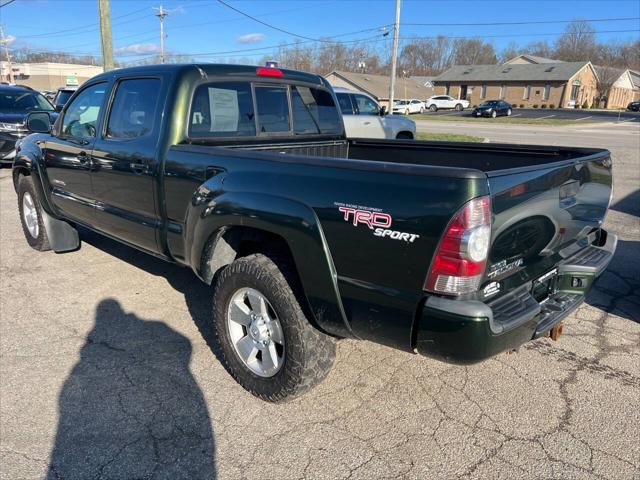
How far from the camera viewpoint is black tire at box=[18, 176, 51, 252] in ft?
17.7

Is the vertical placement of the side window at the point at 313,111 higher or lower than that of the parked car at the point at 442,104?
lower

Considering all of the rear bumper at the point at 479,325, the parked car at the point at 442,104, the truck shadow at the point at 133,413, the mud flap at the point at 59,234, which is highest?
the parked car at the point at 442,104

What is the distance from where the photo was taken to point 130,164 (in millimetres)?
3688

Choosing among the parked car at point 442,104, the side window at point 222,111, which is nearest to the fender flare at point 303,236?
the side window at point 222,111

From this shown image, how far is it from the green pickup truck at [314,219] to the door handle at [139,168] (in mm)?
45

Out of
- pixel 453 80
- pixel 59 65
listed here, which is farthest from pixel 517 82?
pixel 59 65

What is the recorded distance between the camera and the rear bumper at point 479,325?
2.16m

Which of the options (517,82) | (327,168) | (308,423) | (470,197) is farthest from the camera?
(517,82)

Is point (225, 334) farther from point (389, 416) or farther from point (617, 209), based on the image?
point (617, 209)

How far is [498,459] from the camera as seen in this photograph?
2.55 metres

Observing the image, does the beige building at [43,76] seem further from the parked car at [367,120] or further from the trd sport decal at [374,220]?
the trd sport decal at [374,220]

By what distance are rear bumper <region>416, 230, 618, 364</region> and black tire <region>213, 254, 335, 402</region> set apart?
2.14 feet

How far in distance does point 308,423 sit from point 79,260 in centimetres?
387

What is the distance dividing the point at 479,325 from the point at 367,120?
10.6 m
